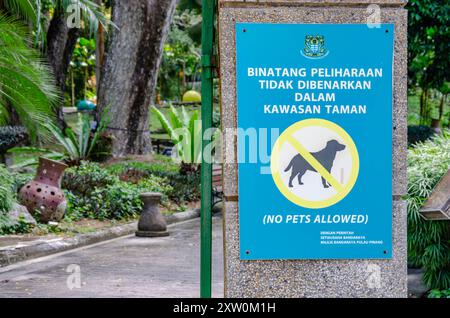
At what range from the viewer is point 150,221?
41.3 feet

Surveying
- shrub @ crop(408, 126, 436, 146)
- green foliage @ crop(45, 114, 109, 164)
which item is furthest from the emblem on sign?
shrub @ crop(408, 126, 436, 146)

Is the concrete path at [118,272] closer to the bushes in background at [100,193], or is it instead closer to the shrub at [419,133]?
the bushes in background at [100,193]

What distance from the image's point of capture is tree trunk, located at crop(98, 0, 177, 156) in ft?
63.9

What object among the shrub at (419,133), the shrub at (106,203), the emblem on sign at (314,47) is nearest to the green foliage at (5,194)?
the shrub at (106,203)

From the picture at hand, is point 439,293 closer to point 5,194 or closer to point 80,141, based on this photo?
point 5,194

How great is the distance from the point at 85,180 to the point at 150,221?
3.10 meters

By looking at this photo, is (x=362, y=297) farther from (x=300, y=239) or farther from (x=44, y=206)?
(x=44, y=206)

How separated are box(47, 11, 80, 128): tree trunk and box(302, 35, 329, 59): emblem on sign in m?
19.0

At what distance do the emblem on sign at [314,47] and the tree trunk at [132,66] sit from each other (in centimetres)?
1542

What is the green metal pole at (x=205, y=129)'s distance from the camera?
4488 millimetres

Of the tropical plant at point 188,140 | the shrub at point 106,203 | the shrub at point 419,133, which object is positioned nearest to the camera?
the shrub at point 106,203

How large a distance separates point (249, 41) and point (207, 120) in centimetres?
48
